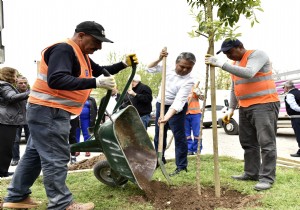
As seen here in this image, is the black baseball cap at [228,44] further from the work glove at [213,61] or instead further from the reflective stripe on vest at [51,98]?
the reflective stripe on vest at [51,98]

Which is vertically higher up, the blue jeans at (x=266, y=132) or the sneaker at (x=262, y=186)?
the blue jeans at (x=266, y=132)

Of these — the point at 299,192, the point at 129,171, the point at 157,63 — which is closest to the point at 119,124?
the point at 129,171

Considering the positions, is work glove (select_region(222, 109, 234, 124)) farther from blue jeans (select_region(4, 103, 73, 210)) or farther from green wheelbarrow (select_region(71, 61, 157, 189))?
blue jeans (select_region(4, 103, 73, 210))

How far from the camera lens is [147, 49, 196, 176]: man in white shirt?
4527 millimetres

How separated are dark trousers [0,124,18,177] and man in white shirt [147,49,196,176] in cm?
225

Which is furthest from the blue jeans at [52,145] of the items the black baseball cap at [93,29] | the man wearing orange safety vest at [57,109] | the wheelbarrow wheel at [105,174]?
the wheelbarrow wheel at [105,174]

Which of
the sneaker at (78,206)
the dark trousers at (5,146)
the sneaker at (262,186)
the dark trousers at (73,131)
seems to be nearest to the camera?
the sneaker at (78,206)

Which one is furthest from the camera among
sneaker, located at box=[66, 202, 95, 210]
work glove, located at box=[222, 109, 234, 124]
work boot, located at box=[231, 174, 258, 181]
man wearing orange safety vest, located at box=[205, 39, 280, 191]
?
work glove, located at box=[222, 109, 234, 124]

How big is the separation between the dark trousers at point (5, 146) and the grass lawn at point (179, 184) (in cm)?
63

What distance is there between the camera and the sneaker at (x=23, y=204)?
130 inches

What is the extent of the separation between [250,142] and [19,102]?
11.8 feet

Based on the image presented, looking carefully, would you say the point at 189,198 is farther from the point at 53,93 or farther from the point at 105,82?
the point at 53,93

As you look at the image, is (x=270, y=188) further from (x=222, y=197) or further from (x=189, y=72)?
(x=189, y=72)

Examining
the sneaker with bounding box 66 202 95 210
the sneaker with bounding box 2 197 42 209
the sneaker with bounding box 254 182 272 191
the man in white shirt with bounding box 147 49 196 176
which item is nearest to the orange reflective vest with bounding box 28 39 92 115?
the sneaker with bounding box 66 202 95 210
